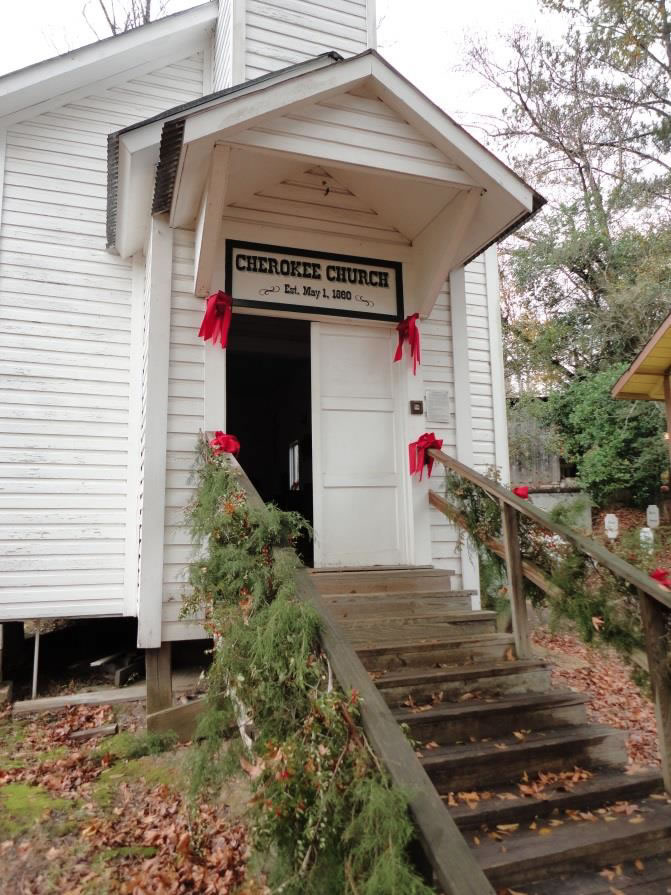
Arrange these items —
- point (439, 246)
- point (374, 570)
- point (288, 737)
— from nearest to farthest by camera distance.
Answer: point (288, 737) → point (374, 570) → point (439, 246)

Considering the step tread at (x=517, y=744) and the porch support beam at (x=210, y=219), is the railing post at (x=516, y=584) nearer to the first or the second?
the step tread at (x=517, y=744)

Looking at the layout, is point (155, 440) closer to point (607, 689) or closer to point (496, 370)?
point (496, 370)

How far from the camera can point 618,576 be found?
315 cm

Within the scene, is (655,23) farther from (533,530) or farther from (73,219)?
(533,530)

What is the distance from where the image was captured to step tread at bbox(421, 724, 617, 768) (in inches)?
118

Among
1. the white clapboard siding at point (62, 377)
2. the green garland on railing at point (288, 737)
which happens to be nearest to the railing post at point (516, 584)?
the green garland on railing at point (288, 737)

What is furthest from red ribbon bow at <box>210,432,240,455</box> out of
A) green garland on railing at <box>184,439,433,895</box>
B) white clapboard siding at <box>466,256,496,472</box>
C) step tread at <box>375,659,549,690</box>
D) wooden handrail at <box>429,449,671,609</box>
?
white clapboard siding at <box>466,256,496,472</box>

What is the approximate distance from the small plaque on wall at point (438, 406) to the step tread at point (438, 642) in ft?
6.55

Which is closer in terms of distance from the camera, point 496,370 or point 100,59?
point 100,59

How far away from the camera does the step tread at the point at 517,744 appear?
3.00m

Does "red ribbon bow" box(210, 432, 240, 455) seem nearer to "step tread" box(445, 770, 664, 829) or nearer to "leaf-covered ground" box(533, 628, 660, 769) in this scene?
"step tread" box(445, 770, 664, 829)

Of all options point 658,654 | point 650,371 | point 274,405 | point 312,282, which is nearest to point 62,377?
point 312,282

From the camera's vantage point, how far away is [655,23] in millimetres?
14609

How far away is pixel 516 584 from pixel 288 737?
214 centimetres
